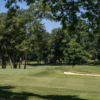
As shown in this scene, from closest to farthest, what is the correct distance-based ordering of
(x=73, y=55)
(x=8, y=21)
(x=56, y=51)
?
1. (x=73, y=55)
2. (x=8, y=21)
3. (x=56, y=51)

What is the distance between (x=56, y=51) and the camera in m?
77.0

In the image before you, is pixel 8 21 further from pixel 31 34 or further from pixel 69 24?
pixel 69 24

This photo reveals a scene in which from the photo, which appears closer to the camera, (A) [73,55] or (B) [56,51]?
(A) [73,55]

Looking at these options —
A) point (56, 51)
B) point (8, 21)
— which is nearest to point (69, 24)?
point (8, 21)

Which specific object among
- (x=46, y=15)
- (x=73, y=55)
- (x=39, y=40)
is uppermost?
(x=46, y=15)

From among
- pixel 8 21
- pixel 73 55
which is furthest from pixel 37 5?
pixel 73 55

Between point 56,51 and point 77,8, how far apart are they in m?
68.8

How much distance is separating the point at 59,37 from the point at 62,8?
69159 millimetres

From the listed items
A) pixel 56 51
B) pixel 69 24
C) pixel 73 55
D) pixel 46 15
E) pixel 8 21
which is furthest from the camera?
pixel 56 51

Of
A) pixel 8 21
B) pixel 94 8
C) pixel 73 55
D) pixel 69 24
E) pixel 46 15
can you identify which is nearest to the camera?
pixel 94 8

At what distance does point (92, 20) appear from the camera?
8.31 metres

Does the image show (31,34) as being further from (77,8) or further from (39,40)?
(77,8)

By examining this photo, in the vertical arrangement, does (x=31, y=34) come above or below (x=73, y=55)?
above

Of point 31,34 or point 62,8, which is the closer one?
point 62,8
